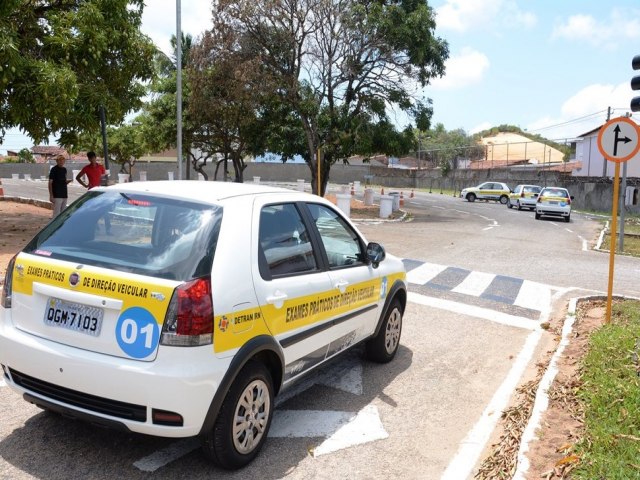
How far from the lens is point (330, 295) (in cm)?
456

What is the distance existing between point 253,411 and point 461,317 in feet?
16.6

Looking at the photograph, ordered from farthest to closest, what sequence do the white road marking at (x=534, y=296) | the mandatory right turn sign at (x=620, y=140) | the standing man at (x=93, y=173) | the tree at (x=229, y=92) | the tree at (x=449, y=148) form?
the tree at (x=449, y=148)
the tree at (x=229, y=92)
the standing man at (x=93, y=173)
the white road marking at (x=534, y=296)
the mandatory right turn sign at (x=620, y=140)

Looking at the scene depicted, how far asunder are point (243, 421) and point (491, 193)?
4448cm

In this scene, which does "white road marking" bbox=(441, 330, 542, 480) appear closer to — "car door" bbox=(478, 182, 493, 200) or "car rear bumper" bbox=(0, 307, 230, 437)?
"car rear bumper" bbox=(0, 307, 230, 437)

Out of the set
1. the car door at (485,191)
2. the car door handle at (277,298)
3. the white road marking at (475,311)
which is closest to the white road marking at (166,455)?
the car door handle at (277,298)

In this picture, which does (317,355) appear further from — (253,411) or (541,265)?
(541,265)

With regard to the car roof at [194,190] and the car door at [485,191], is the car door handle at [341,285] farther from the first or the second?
the car door at [485,191]

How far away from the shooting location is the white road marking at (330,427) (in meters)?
4.29

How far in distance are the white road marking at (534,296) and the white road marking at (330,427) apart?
5099mm

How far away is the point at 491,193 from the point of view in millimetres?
45844

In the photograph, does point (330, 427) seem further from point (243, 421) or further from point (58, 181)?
point (58, 181)

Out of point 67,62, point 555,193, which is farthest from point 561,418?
point 555,193

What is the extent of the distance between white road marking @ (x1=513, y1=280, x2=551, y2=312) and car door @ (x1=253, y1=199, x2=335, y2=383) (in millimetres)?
5477

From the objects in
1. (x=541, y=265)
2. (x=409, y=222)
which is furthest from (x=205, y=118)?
(x=541, y=265)
